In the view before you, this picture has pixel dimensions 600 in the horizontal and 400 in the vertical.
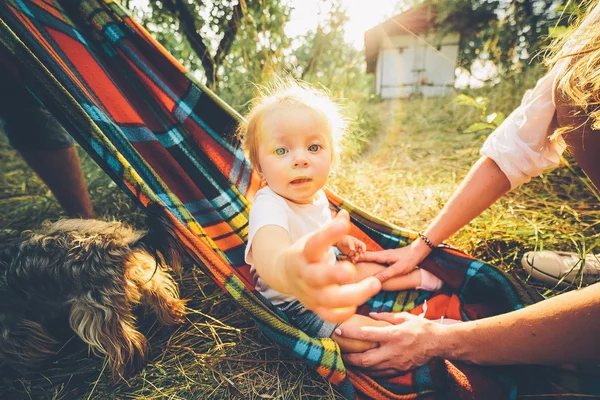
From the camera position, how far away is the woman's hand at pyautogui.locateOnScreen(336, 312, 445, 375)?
97cm

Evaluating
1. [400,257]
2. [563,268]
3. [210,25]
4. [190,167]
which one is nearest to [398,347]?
[400,257]

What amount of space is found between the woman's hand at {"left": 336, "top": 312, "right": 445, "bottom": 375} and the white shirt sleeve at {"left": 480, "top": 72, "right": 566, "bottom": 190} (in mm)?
693

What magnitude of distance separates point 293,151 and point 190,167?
583mm

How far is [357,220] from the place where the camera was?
146cm

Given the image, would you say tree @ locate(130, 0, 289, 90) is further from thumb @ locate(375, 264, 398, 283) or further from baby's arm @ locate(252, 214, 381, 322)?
baby's arm @ locate(252, 214, 381, 322)

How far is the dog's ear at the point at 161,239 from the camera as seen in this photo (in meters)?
0.94

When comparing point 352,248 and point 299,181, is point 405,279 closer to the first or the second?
point 352,248

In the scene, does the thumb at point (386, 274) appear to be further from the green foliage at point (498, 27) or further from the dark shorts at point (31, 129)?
the green foliage at point (498, 27)

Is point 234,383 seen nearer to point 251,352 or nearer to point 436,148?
point 251,352

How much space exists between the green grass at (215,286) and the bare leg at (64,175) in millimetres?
190

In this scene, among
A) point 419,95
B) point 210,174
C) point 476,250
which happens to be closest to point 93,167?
point 210,174

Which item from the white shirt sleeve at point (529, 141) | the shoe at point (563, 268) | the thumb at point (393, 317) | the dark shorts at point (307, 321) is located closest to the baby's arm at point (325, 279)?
the dark shorts at point (307, 321)

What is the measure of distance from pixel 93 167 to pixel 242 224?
2.95 metres

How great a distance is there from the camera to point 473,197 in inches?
50.0
